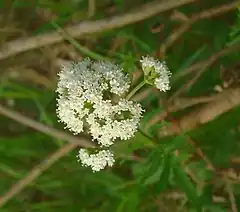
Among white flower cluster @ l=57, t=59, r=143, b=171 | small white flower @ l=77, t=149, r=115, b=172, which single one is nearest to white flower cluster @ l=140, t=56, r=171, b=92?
white flower cluster @ l=57, t=59, r=143, b=171

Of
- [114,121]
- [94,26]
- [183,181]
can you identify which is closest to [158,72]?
[114,121]

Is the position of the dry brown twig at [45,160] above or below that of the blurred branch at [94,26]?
below

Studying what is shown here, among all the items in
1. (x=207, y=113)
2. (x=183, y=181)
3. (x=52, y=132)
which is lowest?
(x=183, y=181)

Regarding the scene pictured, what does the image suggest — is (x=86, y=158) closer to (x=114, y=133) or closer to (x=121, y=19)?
(x=114, y=133)

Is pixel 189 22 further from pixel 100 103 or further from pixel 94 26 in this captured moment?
pixel 100 103

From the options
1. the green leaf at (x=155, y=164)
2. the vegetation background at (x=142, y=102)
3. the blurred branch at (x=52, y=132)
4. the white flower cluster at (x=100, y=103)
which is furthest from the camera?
the blurred branch at (x=52, y=132)

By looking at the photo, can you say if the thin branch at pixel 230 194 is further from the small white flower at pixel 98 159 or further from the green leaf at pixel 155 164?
the small white flower at pixel 98 159

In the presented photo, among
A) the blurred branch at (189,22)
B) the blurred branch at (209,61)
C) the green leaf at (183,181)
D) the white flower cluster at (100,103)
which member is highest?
the blurred branch at (189,22)

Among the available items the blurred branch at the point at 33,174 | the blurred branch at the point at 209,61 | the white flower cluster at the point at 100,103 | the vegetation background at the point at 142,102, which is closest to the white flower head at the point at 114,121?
the white flower cluster at the point at 100,103
